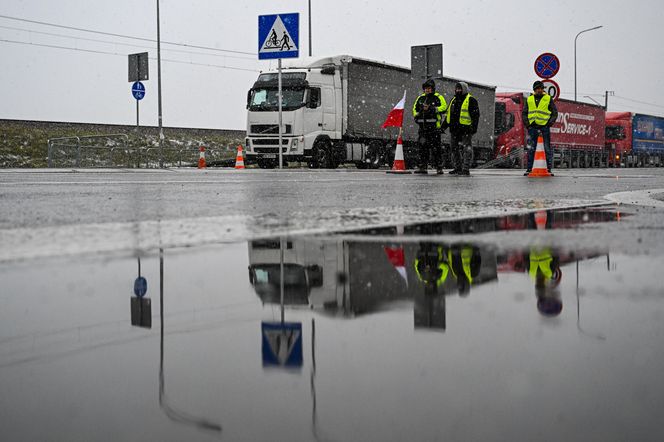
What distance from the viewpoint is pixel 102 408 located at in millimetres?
1353

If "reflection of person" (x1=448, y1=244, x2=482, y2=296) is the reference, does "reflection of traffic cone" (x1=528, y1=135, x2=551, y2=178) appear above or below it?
above

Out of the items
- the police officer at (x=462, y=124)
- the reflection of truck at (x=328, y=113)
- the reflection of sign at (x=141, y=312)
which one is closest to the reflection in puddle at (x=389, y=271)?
the reflection of sign at (x=141, y=312)

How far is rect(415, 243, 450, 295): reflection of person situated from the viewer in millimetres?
2435

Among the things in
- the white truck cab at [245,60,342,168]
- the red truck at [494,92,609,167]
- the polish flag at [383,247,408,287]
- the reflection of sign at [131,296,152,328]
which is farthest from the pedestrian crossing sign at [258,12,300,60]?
the reflection of sign at [131,296,152,328]

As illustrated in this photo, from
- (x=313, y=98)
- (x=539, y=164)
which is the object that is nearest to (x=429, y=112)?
(x=539, y=164)

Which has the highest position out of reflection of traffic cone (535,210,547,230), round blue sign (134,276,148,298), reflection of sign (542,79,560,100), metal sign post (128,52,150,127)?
metal sign post (128,52,150,127)

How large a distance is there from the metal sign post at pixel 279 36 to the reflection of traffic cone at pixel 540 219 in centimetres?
1392

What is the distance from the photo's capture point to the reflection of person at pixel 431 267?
2.44 metres

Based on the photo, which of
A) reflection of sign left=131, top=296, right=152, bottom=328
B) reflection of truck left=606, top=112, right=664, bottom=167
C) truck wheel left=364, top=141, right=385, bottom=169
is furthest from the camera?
reflection of truck left=606, top=112, right=664, bottom=167

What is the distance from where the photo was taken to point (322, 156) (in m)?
24.4

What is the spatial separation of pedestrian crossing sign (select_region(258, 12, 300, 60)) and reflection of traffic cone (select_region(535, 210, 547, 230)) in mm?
13921

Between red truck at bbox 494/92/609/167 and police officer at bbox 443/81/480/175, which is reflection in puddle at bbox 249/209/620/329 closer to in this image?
police officer at bbox 443/81/480/175

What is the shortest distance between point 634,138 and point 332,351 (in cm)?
4857

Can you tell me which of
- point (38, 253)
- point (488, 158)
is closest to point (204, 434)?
point (38, 253)
